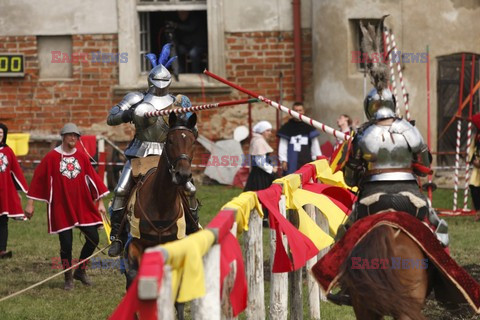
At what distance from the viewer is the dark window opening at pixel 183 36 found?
22562 millimetres

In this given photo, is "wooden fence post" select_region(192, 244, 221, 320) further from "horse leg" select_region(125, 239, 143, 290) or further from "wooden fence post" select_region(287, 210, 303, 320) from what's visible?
"horse leg" select_region(125, 239, 143, 290)

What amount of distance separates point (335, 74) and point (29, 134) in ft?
19.8

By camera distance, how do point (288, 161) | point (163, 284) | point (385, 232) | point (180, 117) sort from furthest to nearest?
point (288, 161) → point (180, 117) → point (385, 232) → point (163, 284)

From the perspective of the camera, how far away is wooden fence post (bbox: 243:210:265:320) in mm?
7949

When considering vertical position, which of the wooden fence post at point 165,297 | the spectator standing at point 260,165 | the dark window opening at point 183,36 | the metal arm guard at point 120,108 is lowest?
the spectator standing at point 260,165

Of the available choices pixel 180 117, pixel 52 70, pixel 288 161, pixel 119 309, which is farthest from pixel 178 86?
pixel 119 309

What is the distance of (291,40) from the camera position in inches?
858

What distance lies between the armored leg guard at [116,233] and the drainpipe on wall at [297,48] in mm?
12100

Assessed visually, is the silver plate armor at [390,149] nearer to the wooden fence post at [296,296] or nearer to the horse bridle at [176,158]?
the horse bridle at [176,158]

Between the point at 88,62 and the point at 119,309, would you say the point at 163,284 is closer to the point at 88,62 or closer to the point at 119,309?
the point at 119,309

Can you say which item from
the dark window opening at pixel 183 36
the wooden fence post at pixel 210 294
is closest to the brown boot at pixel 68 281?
the wooden fence post at pixel 210 294

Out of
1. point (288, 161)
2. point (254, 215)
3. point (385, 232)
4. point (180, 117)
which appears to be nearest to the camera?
point (385, 232)

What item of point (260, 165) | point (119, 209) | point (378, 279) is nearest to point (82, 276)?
point (119, 209)

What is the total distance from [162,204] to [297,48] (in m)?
12.7
